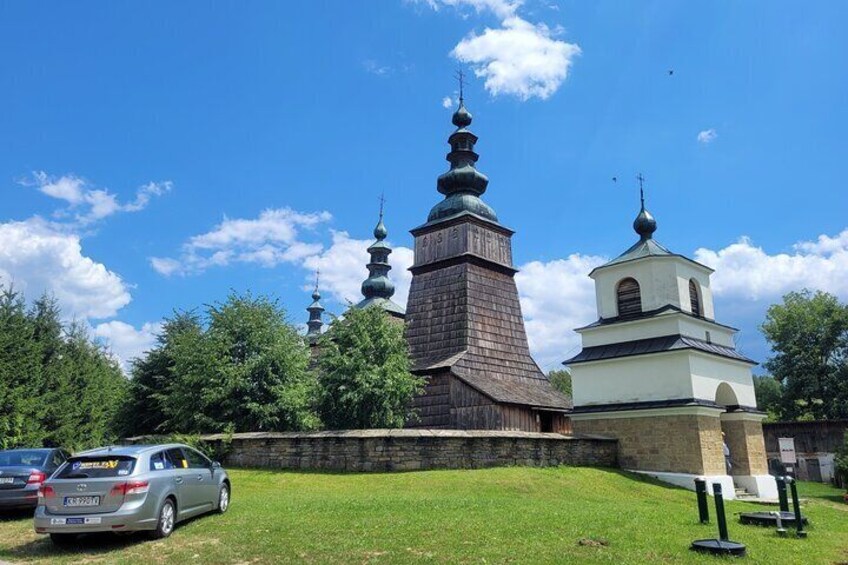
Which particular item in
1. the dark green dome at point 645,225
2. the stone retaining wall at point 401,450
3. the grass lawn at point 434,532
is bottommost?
the grass lawn at point 434,532

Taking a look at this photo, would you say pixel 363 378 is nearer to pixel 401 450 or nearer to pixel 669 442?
pixel 401 450

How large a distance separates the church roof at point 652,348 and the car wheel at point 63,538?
1687 cm

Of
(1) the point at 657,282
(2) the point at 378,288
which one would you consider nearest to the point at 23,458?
(1) the point at 657,282

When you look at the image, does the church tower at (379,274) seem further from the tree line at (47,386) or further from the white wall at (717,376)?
the white wall at (717,376)

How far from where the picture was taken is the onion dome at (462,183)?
38375 millimetres

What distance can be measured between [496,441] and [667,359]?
6760 millimetres

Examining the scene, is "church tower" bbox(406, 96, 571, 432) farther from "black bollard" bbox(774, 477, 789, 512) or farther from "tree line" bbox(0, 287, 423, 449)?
"black bollard" bbox(774, 477, 789, 512)

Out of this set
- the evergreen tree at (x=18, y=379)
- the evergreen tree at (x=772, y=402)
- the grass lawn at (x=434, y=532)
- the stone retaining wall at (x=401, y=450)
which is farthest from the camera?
the evergreen tree at (x=772, y=402)

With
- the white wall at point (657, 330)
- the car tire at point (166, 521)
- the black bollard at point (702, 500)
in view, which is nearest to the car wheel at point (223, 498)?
the car tire at point (166, 521)

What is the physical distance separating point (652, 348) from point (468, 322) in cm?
1383

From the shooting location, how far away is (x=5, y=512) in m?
12.4

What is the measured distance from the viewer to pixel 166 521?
9.60 metres

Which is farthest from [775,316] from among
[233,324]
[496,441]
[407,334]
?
[233,324]

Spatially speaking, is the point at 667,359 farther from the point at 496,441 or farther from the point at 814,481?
the point at 814,481
